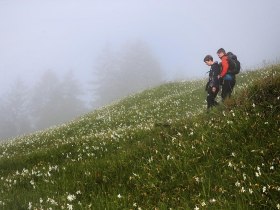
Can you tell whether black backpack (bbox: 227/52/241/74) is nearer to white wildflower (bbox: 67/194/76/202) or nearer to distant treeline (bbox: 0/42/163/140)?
white wildflower (bbox: 67/194/76/202)

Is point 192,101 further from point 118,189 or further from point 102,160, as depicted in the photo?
point 118,189

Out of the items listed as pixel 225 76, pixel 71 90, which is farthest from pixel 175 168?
pixel 71 90

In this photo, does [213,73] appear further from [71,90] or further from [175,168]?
[71,90]

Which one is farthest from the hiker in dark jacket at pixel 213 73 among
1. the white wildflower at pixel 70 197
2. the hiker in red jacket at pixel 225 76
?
the white wildflower at pixel 70 197

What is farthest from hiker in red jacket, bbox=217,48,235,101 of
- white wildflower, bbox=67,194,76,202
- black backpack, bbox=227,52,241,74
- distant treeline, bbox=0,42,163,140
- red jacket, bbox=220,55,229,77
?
distant treeline, bbox=0,42,163,140

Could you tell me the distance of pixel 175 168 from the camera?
7629 mm

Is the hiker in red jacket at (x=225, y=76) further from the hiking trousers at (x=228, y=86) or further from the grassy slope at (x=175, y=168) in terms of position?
the grassy slope at (x=175, y=168)

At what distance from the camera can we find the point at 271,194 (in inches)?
223

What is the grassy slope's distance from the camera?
631cm

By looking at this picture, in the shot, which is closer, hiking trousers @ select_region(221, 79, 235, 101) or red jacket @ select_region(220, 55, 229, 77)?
red jacket @ select_region(220, 55, 229, 77)

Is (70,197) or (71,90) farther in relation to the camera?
(71,90)

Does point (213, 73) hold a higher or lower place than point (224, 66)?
higher

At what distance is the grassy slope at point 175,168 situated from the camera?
631cm

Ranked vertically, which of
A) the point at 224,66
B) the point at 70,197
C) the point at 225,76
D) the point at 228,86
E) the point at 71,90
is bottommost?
the point at 70,197
